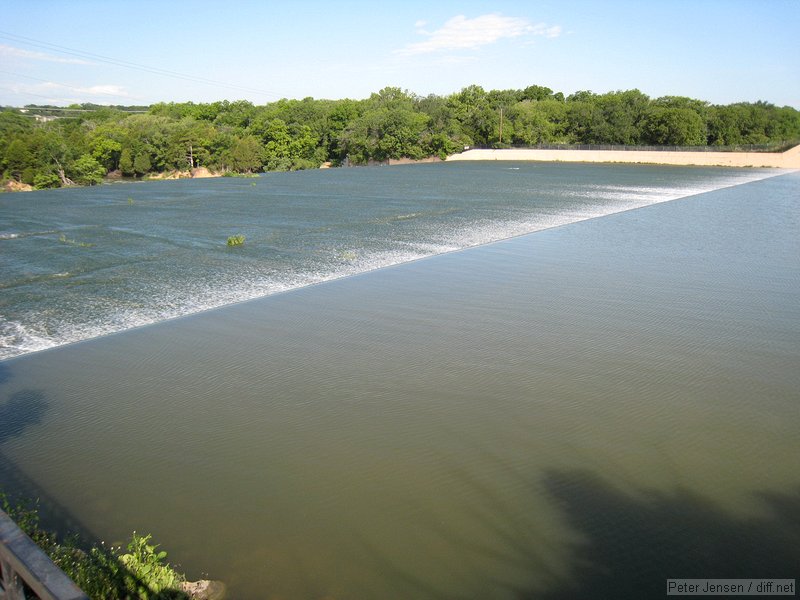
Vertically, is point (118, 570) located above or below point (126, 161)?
below

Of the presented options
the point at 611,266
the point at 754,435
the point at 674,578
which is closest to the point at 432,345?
the point at 754,435

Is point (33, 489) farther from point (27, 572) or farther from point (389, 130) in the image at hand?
point (389, 130)

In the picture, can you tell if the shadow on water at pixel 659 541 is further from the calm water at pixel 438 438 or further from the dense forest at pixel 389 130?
the dense forest at pixel 389 130

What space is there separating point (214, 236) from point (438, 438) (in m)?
11.0

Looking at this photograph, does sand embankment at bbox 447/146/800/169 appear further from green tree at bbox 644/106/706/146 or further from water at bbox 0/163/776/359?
water at bbox 0/163/776/359

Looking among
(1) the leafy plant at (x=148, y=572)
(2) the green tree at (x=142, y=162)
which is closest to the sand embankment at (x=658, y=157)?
(2) the green tree at (x=142, y=162)

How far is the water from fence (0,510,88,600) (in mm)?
Result: 5754

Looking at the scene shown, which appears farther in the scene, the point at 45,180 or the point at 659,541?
the point at 45,180

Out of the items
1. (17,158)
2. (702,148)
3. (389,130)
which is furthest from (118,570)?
(389,130)

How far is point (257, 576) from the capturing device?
136 inches

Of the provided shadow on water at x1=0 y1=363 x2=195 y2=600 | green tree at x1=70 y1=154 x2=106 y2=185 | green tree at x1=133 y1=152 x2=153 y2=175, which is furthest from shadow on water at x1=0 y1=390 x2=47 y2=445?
green tree at x1=133 y1=152 x2=153 y2=175

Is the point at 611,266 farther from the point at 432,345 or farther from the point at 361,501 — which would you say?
the point at 361,501

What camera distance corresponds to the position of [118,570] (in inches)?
127

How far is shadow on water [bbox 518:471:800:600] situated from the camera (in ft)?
11.3
